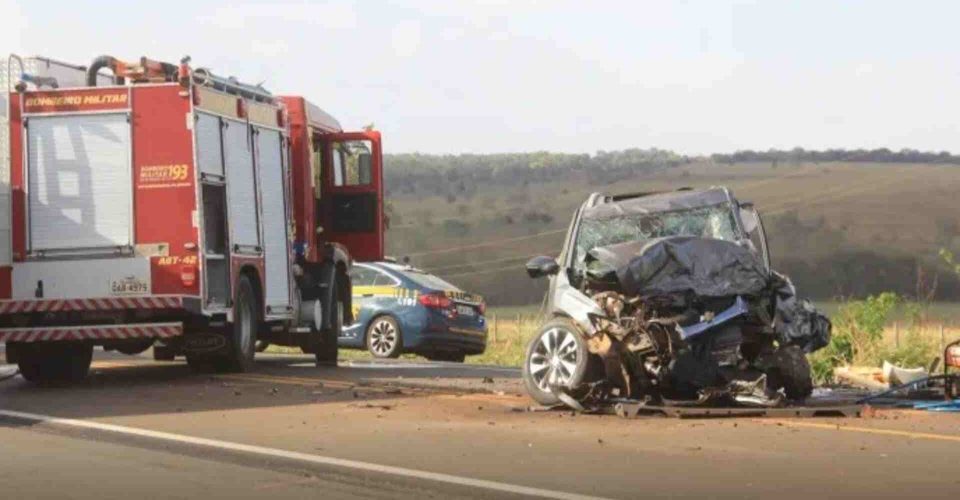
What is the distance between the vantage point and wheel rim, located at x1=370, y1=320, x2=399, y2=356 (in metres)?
26.6

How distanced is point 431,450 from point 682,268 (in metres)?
3.11

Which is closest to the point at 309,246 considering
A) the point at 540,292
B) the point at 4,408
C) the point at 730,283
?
the point at 4,408

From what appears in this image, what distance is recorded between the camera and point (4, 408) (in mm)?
16828

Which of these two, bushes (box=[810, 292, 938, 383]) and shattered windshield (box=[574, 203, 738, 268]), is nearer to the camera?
shattered windshield (box=[574, 203, 738, 268])

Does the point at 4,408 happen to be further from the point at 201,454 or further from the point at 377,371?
the point at 377,371

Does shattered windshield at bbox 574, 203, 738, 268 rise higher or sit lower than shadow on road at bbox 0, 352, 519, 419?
higher

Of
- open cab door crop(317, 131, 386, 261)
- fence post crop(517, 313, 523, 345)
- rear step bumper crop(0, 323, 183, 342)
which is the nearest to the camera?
rear step bumper crop(0, 323, 183, 342)

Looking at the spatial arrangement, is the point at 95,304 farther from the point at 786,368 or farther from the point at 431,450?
the point at 786,368

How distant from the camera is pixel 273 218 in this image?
70.9ft

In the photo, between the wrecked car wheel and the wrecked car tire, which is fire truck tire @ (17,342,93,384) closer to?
the wrecked car wheel

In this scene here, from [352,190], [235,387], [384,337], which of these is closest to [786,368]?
[235,387]

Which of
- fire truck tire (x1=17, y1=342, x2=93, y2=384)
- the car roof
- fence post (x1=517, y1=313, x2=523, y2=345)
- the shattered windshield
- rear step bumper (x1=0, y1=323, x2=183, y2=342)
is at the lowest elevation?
fence post (x1=517, y1=313, x2=523, y2=345)

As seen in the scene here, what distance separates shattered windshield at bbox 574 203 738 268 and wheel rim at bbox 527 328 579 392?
1.20 m

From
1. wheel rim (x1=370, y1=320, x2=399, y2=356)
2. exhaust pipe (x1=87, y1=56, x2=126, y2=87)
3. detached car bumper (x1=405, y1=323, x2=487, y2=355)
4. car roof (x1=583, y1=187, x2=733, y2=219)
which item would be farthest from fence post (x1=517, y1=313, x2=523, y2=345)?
car roof (x1=583, y1=187, x2=733, y2=219)
